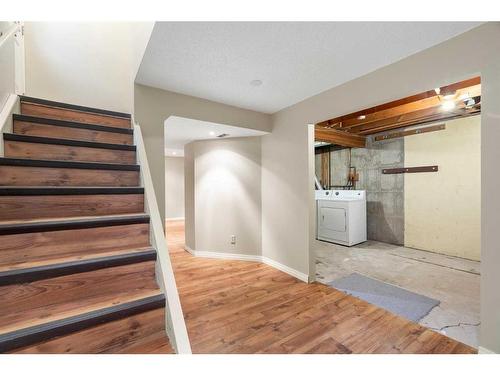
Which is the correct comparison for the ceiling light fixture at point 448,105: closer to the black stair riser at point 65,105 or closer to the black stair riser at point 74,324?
the black stair riser at point 74,324

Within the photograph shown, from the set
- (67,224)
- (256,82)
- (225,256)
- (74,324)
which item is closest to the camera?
(74,324)

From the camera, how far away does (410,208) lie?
166 inches

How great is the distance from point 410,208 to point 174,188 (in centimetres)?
674

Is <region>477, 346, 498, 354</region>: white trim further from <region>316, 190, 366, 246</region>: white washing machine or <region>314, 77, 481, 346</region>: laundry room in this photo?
<region>316, 190, 366, 246</region>: white washing machine

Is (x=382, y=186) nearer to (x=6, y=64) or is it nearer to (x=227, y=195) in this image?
(x=227, y=195)

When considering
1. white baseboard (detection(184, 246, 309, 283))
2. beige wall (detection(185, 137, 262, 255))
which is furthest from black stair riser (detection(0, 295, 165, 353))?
beige wall (detection(185, 137, 262, 255))

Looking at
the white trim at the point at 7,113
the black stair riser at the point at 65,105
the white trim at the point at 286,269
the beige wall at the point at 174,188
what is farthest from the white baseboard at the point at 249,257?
the beige wall at the point at 174,188

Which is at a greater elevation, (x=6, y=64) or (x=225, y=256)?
(x=6, y=64)

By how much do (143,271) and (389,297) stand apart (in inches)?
99.2

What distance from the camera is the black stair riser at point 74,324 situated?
94 centimetres

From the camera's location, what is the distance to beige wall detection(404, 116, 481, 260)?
3.49m

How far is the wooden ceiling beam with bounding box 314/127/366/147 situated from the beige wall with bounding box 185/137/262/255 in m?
1.26

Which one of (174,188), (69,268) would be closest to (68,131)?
(69,268)

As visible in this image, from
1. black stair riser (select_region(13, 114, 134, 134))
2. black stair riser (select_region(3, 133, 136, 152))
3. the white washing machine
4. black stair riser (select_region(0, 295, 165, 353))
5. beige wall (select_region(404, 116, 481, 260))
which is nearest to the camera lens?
black stair riser (select_region(0, 295, 165, 353))
